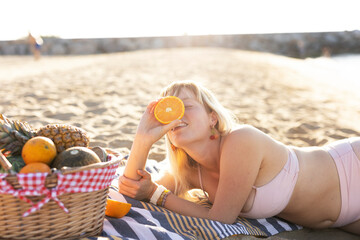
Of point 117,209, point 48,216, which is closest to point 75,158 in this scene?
point 48,216

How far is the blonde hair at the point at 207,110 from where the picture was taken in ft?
8.37

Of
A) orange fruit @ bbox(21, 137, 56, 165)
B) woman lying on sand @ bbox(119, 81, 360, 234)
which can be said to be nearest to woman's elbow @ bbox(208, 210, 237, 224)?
woman lying on sand @ bbox(119, 81, 360, 234)

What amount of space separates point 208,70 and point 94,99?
7.63 meters

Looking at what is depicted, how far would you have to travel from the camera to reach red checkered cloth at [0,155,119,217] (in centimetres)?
160

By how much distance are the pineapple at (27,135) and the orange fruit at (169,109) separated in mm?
542

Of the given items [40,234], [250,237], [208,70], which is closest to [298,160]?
[250,237]

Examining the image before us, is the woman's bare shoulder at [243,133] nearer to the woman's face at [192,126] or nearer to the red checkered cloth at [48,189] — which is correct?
the woman's face at [192,126]

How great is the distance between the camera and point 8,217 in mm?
1711

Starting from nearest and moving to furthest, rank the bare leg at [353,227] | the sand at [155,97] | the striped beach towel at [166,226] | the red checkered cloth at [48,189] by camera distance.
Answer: the red checkered cloth at [48,189] < the striped beach towel at [166,226] < the bare leg at [353,227] < the sand at [155,97]

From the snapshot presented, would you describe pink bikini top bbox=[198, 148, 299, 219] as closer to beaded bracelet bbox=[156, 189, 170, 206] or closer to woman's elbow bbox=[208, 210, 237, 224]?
woman's elbow bbox=[208, 210, 237, 224]

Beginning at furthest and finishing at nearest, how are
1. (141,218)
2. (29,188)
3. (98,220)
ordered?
(141,218) → (98,220) → (29,188)

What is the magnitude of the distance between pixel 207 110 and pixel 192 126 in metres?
0.21

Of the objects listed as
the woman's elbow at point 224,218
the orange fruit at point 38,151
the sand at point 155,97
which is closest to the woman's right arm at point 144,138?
the woman's elbow at point 224,218

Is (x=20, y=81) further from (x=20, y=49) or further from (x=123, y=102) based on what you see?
(x=20, y=49)
